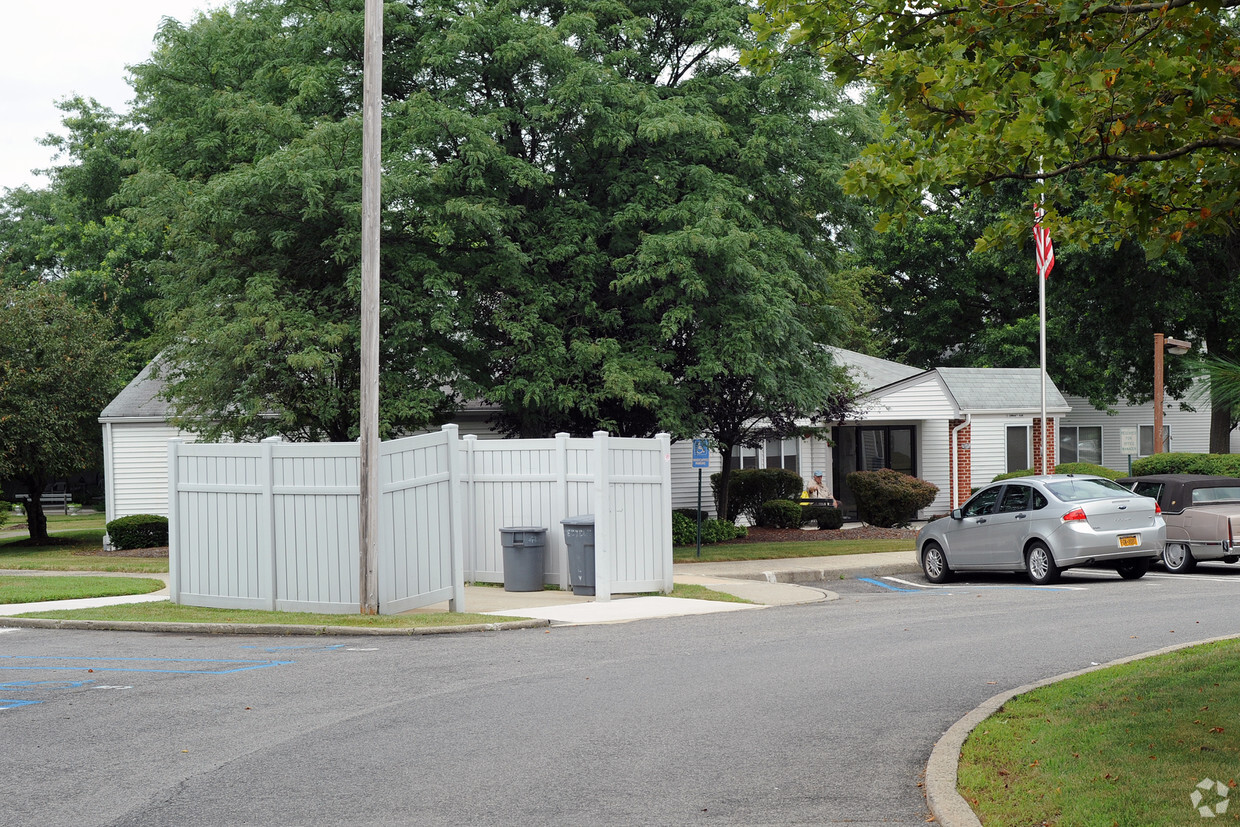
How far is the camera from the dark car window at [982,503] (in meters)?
19.0

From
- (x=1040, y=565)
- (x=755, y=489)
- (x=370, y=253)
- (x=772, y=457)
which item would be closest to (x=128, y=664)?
(x=370, y=253)

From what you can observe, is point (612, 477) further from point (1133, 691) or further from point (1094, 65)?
point (1094, 65)

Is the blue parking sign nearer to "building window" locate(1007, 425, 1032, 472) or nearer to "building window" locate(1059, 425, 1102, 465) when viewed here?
"building window" locate(1007, 425, 1032, 472)

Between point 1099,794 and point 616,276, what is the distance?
1827 centimetres

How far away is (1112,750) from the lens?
673 cm

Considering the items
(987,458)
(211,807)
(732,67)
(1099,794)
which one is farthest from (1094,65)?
(987,458)

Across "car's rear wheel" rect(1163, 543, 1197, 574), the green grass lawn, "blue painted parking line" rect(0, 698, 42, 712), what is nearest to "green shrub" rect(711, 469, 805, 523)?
"car's rear wheel" rect(1163, 543, 1197, 574)

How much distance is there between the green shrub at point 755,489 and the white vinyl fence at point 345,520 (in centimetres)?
1429

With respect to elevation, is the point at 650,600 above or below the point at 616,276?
below

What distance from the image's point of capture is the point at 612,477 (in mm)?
17094

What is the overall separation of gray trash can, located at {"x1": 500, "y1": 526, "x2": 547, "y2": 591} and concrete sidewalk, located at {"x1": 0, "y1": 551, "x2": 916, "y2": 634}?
149mm

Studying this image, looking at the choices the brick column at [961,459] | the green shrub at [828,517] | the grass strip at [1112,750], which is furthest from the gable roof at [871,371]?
the grass strip at [1112,750]

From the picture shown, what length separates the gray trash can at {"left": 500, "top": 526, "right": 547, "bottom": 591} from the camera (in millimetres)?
17562

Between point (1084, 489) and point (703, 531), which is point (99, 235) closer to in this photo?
point (703, 531)
